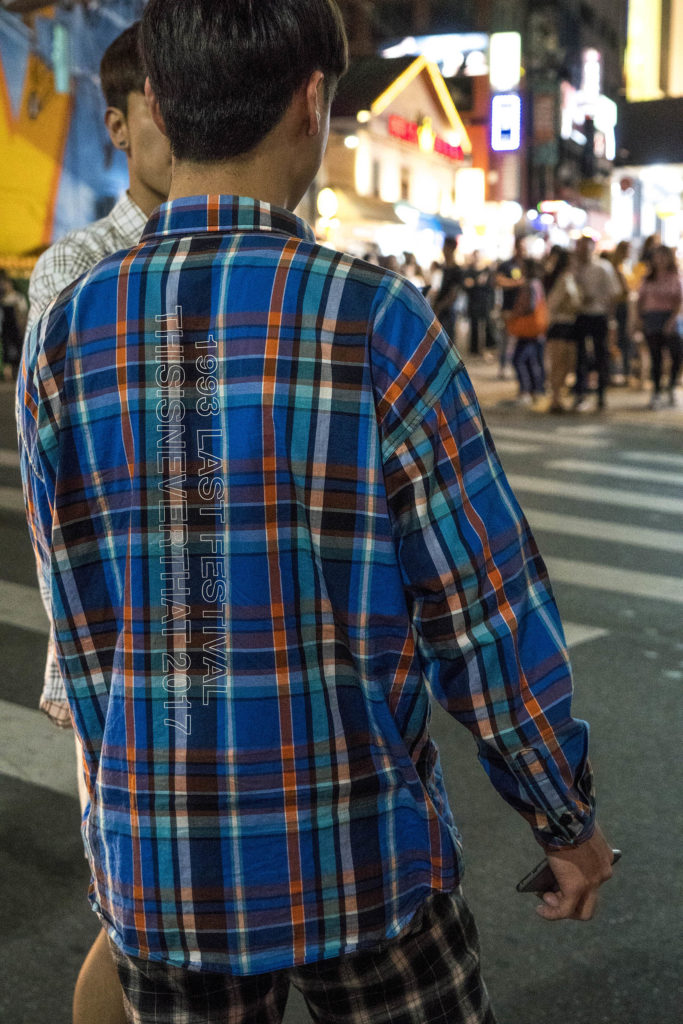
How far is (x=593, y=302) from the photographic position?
13.0 m

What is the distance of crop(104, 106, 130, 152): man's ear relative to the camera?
8.29 ft

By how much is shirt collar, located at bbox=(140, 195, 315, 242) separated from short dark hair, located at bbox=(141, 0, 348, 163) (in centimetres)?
5

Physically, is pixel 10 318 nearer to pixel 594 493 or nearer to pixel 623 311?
pixel 623 311

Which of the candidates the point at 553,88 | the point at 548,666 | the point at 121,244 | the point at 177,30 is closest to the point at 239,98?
the point at 177,30

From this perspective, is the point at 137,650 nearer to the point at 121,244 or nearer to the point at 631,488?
the point at 121,244

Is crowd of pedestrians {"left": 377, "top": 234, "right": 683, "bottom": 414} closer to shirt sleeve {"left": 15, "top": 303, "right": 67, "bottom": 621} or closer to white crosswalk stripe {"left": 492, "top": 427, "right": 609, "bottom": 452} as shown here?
white crosswalk stripe {"left": 492, "top": 427, "right": 609, "bottom": 452}

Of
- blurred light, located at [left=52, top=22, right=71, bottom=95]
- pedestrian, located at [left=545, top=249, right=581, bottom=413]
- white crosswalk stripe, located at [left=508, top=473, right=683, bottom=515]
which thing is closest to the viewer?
white crosswalk stripe, located at [left=508, top=473, right=683, bottom=515]

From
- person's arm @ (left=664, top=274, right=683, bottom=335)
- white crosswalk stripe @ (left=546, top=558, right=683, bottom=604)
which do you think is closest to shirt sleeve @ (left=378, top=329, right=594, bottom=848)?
white crosswalk stripe @ (left=546, top=558, right=683, bottom=604)

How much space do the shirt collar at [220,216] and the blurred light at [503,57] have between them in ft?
137

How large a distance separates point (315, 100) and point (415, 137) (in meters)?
41.8

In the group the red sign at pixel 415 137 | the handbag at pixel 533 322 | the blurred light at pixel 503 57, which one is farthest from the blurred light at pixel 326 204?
the handbag at pixel 533 322

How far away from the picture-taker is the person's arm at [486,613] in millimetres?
1246

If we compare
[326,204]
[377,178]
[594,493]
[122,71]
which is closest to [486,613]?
[122,71]

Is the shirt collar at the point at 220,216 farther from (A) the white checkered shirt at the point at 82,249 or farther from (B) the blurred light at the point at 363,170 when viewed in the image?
(B) the blurred light at the point at 363,170
